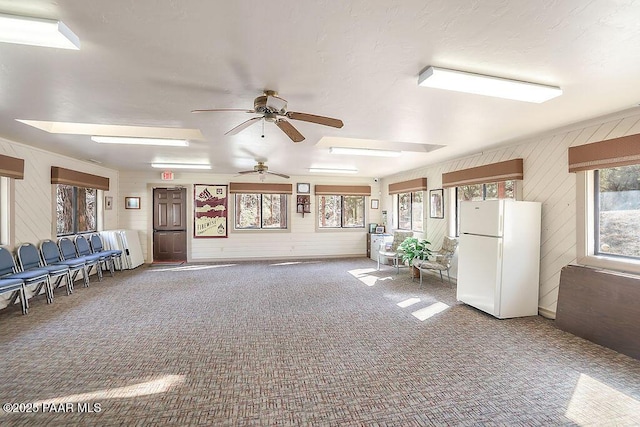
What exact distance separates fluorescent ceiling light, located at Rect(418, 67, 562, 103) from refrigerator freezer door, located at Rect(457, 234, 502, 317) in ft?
6.75

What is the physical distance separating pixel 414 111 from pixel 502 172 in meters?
2.50

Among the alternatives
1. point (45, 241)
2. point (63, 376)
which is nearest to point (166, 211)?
point (45, 241)

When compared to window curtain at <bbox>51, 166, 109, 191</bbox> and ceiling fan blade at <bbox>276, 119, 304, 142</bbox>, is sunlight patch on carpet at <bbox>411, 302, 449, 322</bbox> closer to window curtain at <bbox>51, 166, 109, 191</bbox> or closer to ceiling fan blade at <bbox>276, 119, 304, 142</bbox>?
Answer: ceiling fan blade at <bbox>276, 119, 304, 142</bbox>

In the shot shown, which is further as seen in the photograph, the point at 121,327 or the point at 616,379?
the point at 121,327

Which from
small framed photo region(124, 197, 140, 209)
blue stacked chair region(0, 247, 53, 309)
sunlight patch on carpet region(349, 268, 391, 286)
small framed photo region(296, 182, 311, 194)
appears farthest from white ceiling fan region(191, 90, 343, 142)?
small framed photo region(124, 197, 140, 209)

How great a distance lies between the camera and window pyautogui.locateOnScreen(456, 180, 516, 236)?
498cm

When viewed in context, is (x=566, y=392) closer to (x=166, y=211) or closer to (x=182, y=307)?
(x=182, y=307)

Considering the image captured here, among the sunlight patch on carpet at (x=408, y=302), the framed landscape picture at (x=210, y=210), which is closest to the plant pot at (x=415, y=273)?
the sunlight patch on carpet at (x=408, y=302)

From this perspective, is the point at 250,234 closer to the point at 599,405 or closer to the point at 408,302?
the point at 408,302

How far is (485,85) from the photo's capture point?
7.93 ft

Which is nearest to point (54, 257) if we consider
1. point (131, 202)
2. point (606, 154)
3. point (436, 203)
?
point (131, 202)

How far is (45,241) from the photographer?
16.8 ft

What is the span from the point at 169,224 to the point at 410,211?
22.3 feet

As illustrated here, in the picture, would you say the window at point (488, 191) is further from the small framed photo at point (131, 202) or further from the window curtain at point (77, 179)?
the small framed photo at point (131, 202)
